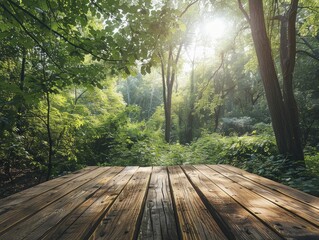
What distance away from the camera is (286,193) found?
6.89 feet

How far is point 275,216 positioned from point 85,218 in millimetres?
1229

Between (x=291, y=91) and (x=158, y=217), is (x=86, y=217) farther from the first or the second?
(x=291, y=91)

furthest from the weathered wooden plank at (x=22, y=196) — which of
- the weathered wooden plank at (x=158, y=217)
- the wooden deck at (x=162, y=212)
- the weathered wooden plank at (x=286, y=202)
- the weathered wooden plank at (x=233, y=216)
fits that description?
the weathered wooden plank at (x=286, y=202)

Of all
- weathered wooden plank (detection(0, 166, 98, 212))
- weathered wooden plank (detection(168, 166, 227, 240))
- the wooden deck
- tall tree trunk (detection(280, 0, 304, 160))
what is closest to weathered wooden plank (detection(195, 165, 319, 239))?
the wooden deck

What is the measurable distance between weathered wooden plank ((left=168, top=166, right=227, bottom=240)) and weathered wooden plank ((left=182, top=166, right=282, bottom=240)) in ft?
0.19

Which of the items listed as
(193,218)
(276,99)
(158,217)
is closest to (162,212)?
(158,217)

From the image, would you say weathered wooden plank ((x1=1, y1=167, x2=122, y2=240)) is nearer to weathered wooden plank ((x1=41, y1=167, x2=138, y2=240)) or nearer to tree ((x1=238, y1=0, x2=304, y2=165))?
weathered wooden plank ((x1=41, y1=167, x2=138, y2=240))

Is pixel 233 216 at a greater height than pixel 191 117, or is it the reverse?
pixel 191 117

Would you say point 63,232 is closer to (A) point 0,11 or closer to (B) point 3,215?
(B) point 3,215

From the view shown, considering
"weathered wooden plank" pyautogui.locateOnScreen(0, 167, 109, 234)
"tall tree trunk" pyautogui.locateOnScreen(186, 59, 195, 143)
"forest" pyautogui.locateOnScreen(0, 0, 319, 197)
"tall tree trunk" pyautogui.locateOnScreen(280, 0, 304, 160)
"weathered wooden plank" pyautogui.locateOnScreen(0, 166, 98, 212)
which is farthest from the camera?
"tall tree trunk" pyautogui.locateOnScreen(186, 59, 195, 143)

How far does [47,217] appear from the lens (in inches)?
62.4

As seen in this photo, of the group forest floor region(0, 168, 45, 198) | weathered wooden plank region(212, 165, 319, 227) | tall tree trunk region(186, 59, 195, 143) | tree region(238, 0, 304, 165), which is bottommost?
forest floor region(0, 168, 45, 198)

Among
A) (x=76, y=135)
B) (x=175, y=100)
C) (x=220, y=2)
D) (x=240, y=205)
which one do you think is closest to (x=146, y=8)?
(x=240, y=205)

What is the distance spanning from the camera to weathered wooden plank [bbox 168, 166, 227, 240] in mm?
1259
